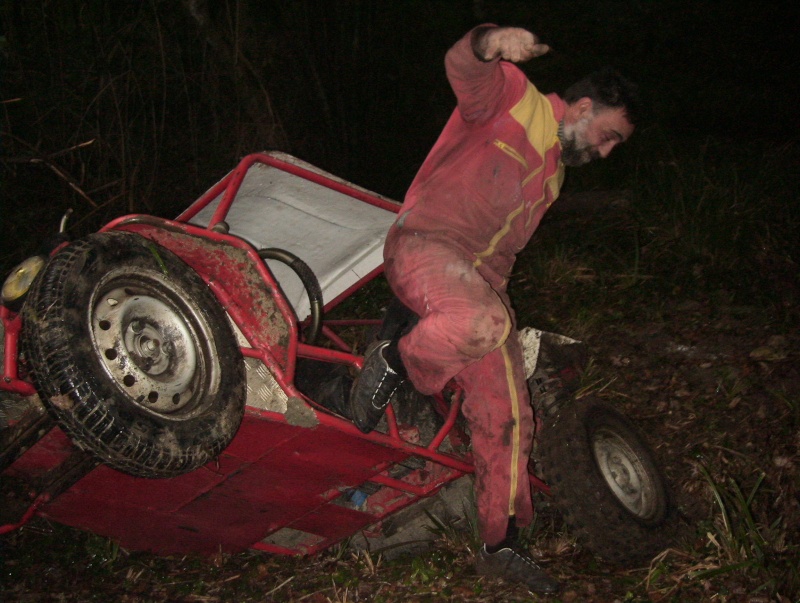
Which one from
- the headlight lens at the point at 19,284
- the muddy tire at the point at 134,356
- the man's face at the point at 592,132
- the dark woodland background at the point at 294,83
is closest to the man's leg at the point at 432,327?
the muddy tire at the point at 134,356

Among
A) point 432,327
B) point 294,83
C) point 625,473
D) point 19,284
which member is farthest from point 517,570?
point 294,83

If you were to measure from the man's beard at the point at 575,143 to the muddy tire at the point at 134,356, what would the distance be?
1551 millimetres

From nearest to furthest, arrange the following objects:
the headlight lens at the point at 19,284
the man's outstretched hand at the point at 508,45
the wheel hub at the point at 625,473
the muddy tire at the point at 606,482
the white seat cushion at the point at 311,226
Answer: the man's outstretched hand at the point at 508,45, the headlight lens at the point at 19,284, the muddy tire at the point at 606,482, the wheel hub at the point at 625,473, the white seat cushion at the point at 311,226

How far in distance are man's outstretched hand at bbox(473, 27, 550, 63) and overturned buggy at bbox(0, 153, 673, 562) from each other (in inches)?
46.9

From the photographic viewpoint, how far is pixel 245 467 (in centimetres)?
263

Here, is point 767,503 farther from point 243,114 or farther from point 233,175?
point 243,114

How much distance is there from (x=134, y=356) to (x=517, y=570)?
178 centimetres

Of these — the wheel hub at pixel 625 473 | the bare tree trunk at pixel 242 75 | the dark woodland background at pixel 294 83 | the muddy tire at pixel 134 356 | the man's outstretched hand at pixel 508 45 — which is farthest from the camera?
the bare tree trunk at pixel 242 75

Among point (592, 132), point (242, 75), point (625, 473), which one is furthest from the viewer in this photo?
point (242, 75)

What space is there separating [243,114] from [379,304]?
247cm

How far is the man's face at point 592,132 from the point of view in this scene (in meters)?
2.82

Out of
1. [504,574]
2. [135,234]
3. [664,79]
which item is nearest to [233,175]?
[135,234]

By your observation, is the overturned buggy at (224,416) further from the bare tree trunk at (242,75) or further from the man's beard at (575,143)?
the bare tree trunk at (242,75)

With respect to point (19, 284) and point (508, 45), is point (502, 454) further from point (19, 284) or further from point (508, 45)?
point (19, 284)
